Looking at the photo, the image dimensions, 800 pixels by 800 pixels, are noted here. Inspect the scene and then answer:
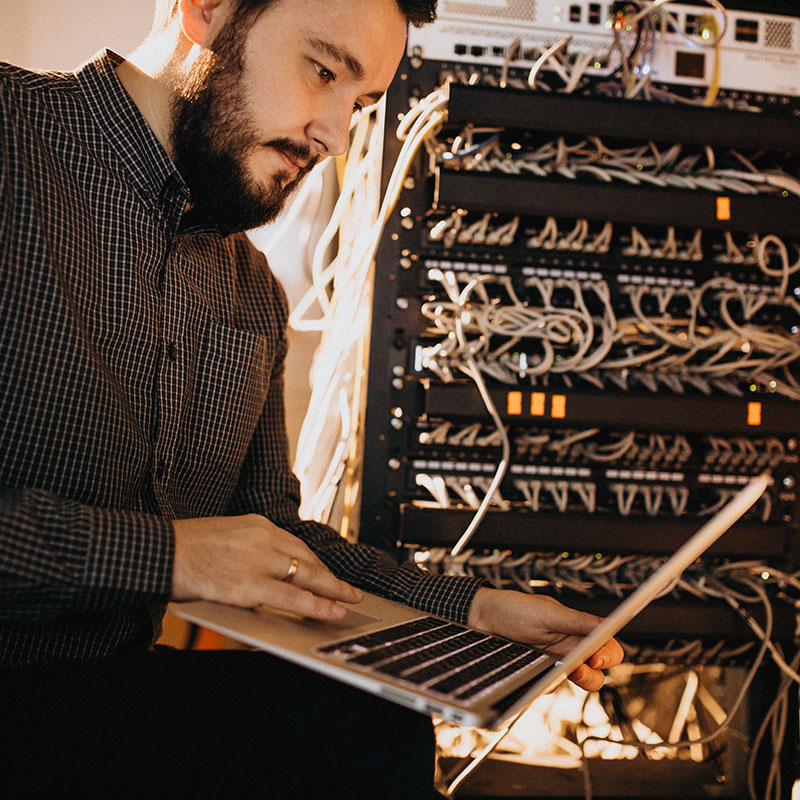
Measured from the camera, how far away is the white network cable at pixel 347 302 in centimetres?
115

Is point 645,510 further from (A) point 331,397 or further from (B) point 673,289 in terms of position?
(A) point 331,397

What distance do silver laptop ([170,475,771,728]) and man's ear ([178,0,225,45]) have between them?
0.68 meters

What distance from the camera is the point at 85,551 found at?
23.6 inches

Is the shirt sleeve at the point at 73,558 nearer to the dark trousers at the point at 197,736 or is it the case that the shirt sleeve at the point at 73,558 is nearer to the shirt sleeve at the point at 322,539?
the dark trousers at the point at 197,736

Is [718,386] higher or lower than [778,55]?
lower

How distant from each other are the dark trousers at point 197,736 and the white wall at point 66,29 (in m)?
1.28

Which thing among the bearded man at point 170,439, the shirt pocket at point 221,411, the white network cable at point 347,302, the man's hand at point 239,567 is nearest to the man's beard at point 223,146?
the bearded man at point 170,439

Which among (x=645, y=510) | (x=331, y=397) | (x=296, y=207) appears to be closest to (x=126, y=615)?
(x=331, y=397)

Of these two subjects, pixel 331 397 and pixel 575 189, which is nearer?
pixel 575 189

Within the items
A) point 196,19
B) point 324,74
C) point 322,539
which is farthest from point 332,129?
point 322,539

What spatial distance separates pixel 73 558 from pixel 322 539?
409 millimetres

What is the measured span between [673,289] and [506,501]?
0.48 metres

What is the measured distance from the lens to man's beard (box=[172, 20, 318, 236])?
85 centimetres

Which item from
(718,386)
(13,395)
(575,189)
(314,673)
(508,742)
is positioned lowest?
(508,742)
